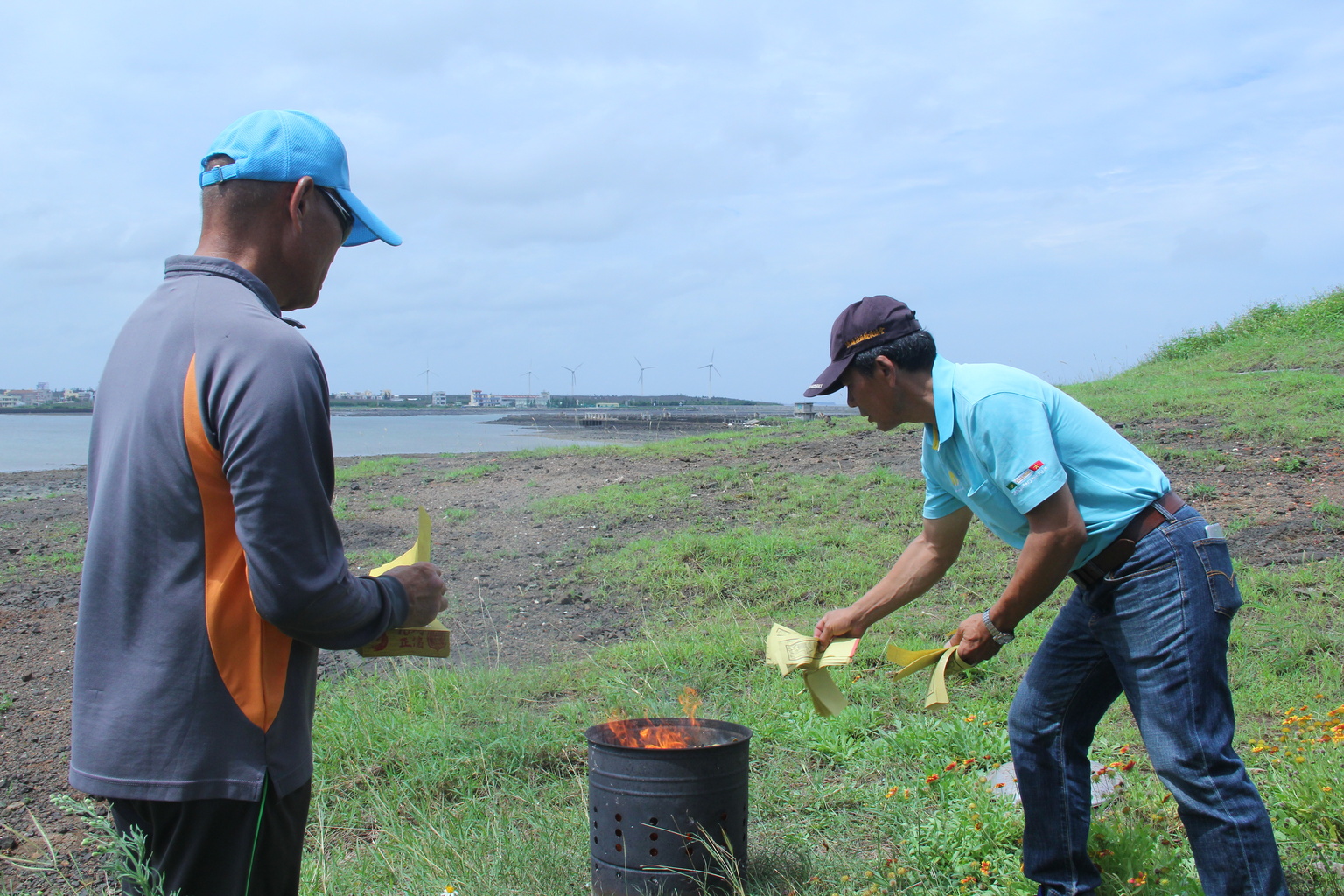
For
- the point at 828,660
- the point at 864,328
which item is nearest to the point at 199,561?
the point at 864,328

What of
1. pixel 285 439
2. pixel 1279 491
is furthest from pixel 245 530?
pixel 1279 491

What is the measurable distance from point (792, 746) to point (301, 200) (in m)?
3.37

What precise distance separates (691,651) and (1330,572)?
4231 mm

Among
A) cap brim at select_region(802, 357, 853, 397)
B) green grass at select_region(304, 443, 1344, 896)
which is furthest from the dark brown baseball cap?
green grass at select_region(304, 443, 1344, 896)

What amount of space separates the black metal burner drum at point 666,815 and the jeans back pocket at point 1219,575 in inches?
57.2

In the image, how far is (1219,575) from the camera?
2443 millimetres

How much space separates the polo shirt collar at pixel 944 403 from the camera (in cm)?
266

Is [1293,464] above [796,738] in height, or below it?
above

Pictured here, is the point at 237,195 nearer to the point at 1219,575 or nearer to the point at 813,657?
the point at 813,657

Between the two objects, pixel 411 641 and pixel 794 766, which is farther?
pixel 794 766

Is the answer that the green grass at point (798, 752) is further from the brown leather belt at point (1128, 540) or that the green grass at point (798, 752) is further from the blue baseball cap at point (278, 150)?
the blue baseball cap at point (278, 150)

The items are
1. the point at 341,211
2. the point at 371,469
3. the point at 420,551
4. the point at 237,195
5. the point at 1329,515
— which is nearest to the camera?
the point at 237,195

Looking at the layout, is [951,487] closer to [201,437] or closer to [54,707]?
[201,437]

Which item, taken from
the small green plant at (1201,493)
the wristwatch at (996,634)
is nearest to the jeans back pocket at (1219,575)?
the wristwatch at (996,634)
